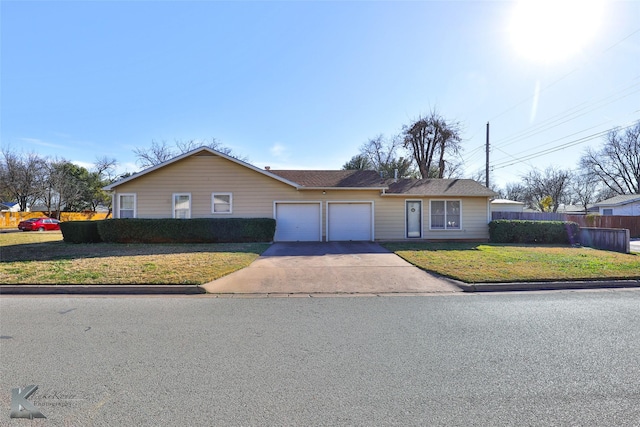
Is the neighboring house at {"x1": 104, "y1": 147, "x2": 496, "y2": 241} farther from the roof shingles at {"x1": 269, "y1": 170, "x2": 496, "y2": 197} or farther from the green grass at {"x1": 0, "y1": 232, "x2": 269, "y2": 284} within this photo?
the green grass at {"x1": 0, "y1": 232, "x2": 269, "y2": 284}

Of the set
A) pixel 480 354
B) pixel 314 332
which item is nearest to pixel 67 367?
pixel 314 332

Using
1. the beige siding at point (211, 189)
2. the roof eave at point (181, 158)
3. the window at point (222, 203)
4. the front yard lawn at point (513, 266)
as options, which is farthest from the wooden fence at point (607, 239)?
the window at point (222, 203)

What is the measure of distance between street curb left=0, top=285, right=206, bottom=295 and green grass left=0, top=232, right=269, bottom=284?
26 centimetres

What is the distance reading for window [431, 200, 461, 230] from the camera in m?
17.8

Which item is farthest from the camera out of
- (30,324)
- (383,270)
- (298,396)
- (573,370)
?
(383,270)

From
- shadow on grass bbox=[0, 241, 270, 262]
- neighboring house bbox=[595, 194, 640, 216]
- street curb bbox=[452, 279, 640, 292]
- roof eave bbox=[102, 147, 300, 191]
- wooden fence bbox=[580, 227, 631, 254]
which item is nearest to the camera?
street curb bbox=[452, 279, 640, 292]

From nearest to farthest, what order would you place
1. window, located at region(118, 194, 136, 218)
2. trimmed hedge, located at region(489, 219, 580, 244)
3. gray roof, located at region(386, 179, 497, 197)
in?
trimmed hedge, located at region(489, 219, 580, 244), window, located at region(118, 194, 136, 218), gray roof, located at region(386, 179, 497, 197)

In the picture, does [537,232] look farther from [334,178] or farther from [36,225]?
[36,225]

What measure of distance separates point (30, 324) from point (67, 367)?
2.14m

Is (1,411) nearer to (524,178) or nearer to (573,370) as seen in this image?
(573,370)

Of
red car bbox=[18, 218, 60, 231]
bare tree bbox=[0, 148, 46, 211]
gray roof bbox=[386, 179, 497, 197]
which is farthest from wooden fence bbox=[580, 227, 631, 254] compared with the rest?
bare tree bbox=[0, 148, 46, 211]

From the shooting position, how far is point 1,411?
2727mm

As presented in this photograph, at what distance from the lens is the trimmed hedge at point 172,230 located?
15.2 metres

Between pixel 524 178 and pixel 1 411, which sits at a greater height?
pixel 524 178
